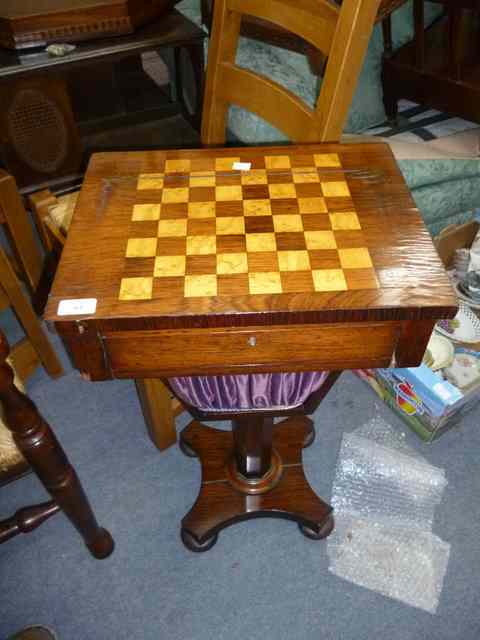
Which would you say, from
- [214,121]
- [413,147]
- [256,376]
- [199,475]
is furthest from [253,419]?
[413,147]

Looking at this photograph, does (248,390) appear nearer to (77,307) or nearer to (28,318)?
(77,307)

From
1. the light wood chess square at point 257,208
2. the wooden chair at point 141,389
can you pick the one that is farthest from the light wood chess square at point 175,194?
the wooden chair at point 141,389

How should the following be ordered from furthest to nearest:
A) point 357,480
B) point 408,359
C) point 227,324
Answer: point 357,480
point 408,359
point 227,324

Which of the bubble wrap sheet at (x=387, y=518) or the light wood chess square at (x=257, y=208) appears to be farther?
the bubble wrap sheet at (x=387, y=518)

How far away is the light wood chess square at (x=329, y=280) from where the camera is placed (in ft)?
2.38

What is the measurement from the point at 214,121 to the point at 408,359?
913 millimetres

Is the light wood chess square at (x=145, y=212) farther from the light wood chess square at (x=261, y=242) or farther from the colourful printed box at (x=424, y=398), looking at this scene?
the colourful printed box at (x=424, y=398)

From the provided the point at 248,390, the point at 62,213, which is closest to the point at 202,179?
the point at 248,390

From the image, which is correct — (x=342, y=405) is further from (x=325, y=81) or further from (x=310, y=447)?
(x=325, y=81)

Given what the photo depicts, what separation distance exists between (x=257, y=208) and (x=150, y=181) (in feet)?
0.70

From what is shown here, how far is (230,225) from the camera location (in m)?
0.84

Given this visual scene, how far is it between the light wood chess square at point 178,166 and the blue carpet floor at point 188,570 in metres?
0.94

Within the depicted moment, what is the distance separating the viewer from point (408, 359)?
2.67 ft

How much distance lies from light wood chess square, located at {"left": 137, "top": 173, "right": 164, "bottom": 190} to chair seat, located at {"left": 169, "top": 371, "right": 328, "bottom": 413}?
37 centimetres
